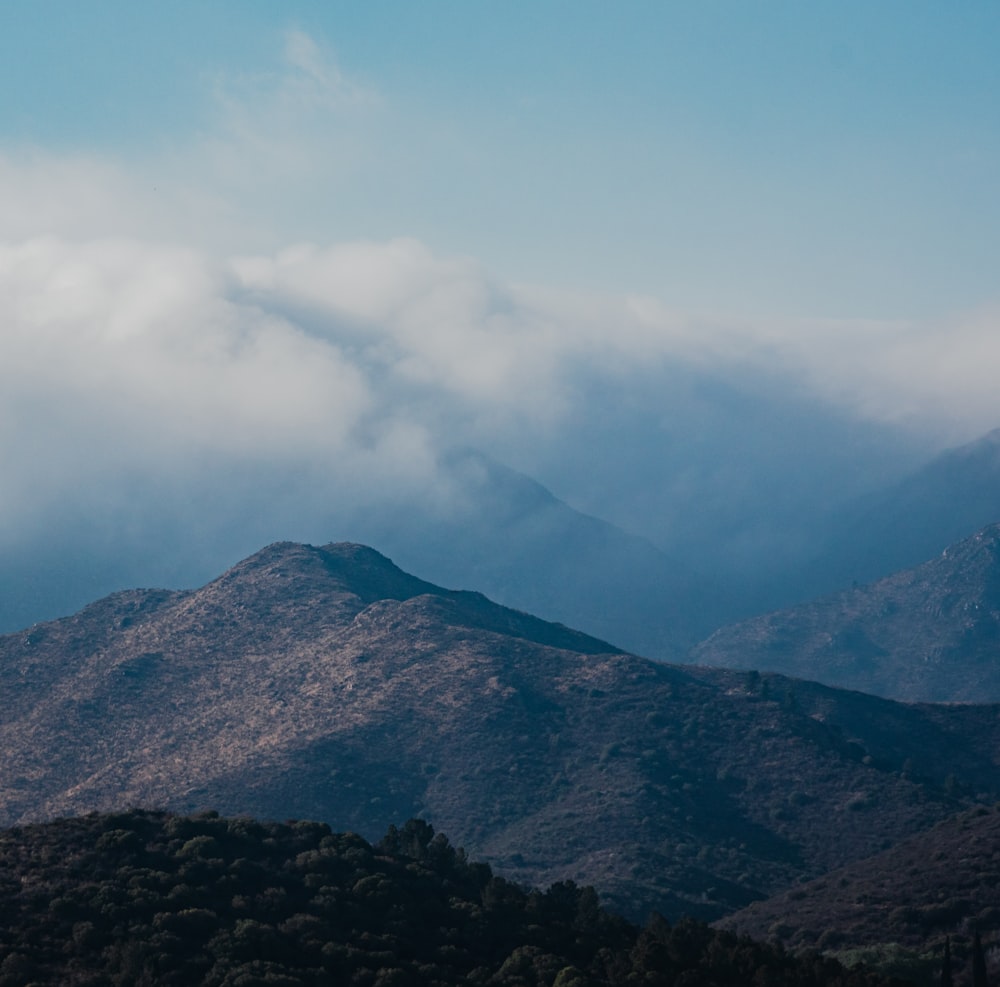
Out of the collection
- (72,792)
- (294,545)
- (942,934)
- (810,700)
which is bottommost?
(942,934)

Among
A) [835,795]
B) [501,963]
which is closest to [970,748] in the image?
[835,795]

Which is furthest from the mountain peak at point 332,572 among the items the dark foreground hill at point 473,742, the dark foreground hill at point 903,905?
the dark foreground hill at point 903,905

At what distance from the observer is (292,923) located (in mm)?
47688

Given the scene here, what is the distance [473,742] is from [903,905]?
54.1m

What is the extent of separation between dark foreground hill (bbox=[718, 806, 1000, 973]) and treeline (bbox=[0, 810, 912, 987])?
1526 centimetres

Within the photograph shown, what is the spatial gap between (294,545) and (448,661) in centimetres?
4892

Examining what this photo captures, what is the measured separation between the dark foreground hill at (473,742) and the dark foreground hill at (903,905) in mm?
9093

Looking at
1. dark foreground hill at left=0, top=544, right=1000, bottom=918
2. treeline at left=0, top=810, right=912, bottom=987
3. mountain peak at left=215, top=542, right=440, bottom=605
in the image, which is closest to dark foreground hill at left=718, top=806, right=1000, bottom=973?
dark foreground hill at left=0, top=544, right=1000, bottom=918

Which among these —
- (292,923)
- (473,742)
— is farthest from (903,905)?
(473,742)

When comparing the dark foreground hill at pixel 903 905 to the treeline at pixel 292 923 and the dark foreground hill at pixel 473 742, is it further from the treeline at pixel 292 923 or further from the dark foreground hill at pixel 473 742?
the treeline at pixel 292 923

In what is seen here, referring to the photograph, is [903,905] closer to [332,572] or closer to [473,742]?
[473,742]

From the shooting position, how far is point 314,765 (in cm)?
11056

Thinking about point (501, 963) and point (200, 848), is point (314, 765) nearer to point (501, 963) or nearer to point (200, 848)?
point (200, 848)

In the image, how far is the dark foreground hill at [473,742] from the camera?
4026 inches
